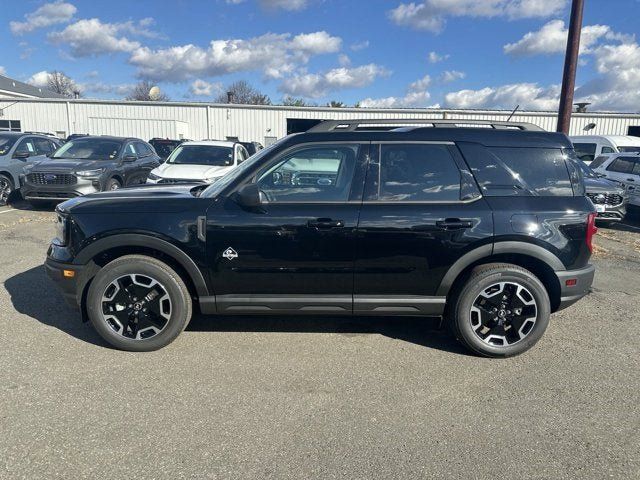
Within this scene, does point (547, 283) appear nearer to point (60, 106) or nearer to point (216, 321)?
point (216, 321)

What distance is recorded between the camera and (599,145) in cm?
1570

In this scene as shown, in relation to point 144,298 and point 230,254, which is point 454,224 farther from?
point 144,298

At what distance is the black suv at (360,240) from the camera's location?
3391 mm

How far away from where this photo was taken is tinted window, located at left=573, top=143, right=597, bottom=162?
51.7 ft

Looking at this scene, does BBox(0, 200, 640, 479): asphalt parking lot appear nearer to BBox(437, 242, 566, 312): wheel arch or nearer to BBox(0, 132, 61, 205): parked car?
BBox(437, 242, 566, 312): wheel arch

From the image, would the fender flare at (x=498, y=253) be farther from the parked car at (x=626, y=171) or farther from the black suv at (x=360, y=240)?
the parked car at (x=626, y=171)

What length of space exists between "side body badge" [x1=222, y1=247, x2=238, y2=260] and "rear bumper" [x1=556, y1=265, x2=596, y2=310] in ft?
8.46

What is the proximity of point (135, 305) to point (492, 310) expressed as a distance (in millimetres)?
2878

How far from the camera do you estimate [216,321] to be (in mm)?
4133

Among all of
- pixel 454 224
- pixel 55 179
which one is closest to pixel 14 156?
pixel 55 179

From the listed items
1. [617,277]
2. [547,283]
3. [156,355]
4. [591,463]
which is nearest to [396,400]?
[591,463]

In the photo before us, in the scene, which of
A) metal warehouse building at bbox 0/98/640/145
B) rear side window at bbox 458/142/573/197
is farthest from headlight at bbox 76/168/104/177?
metal warehouse building at bbox 0/98/640/145

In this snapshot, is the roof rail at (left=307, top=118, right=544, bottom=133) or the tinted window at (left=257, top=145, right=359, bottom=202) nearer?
the tinted window at (left=257, top=145, right=359, bottom=202)

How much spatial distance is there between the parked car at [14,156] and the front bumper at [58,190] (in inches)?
58.3
